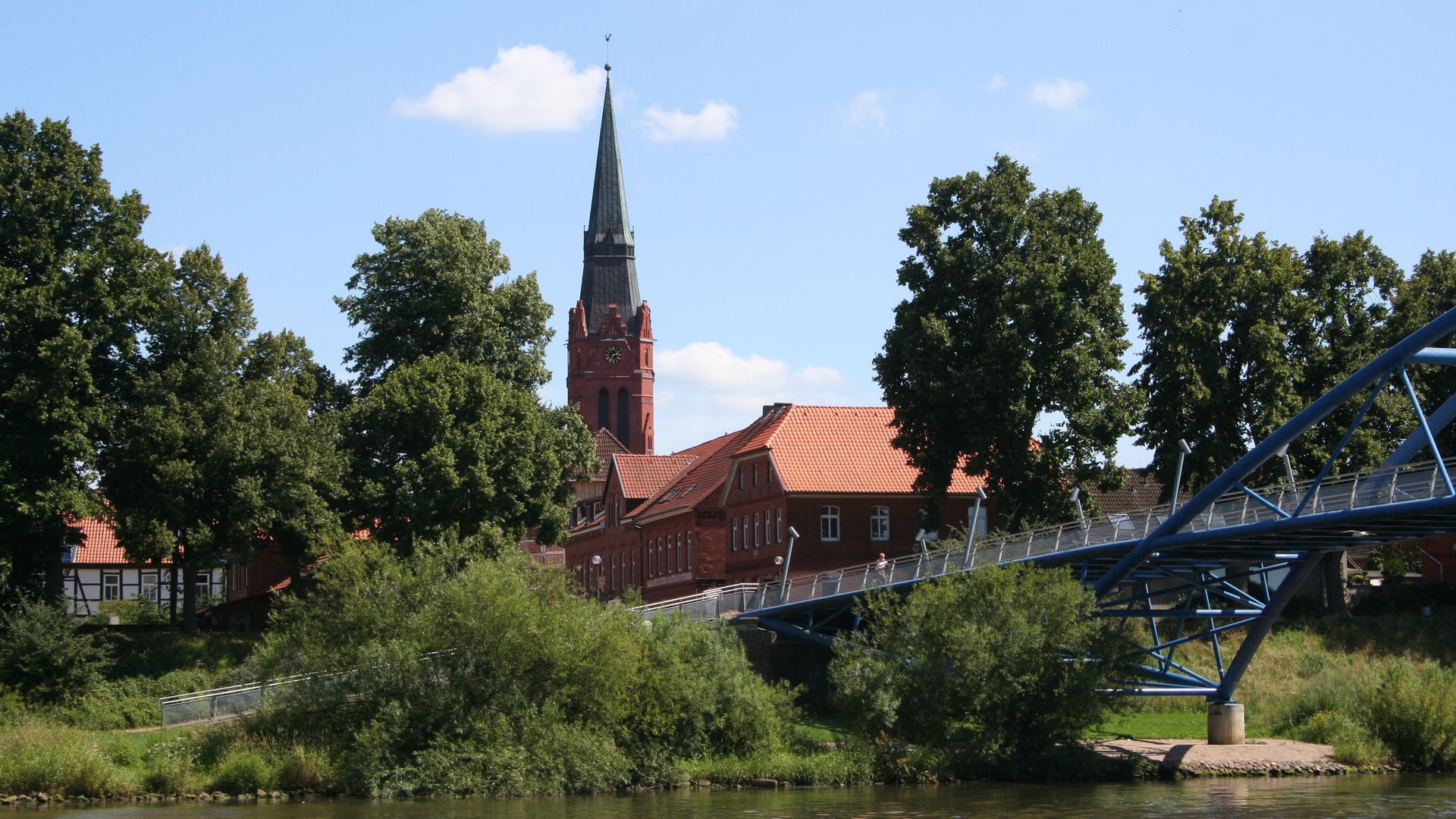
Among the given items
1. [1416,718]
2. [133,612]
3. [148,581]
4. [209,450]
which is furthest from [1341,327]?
[148,581]

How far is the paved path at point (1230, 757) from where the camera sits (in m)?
44.1

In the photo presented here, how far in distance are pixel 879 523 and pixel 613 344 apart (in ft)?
250

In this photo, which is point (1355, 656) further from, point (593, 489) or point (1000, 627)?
point (593, 489)

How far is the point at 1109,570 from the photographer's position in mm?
46406

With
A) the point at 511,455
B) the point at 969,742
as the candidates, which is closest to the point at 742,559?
the point at 511,455

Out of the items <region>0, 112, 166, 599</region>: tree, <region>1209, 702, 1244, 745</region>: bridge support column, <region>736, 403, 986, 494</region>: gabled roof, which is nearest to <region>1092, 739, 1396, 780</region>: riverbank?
<region>1209, 702, 1244, 745</region>: bridge support column

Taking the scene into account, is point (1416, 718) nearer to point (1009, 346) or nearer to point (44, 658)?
point (1009, 346)

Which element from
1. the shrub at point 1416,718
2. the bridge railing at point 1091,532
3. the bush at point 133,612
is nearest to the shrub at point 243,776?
the bridge railing at point 1091,532

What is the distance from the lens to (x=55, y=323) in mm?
51219

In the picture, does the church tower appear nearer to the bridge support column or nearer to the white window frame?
the white window frame

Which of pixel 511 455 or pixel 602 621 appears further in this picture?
pixel 511 455

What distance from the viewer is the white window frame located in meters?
66.5

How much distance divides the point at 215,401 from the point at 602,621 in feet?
53.4

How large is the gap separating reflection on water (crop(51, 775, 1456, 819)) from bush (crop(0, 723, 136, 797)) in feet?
6.29
